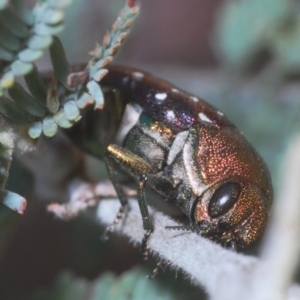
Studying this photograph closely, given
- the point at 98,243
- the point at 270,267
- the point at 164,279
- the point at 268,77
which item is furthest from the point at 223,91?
the point at 270,267

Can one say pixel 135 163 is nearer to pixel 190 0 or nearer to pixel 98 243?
pixel 98 243

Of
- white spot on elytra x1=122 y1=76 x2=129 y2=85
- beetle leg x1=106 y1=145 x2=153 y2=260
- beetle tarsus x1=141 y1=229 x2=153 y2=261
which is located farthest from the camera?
white spot on elytra x1=122 y1=76 x2=129 y2=85

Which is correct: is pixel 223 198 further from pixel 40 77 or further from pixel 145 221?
pixel 40 77

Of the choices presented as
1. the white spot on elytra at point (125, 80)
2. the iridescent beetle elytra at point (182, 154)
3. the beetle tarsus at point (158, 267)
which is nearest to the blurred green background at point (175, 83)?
the beetle tarsus at point (158, 267)

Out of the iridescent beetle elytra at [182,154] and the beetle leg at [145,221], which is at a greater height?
the iridescent beetle elytra at [182,154]

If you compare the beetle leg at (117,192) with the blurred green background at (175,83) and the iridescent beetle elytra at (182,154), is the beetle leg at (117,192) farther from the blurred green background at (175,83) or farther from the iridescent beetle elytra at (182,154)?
the blurred green background at (175,83)

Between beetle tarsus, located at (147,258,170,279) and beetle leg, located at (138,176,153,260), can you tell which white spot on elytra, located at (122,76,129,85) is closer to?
beetle leg, located at (138,176,153,260)

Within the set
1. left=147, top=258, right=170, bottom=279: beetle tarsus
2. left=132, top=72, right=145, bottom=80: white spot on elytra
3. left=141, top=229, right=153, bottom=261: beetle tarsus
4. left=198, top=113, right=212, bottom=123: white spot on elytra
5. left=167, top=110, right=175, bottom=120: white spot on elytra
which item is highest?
left=132, top=72, right=145, bottom=80: white spot on elytra

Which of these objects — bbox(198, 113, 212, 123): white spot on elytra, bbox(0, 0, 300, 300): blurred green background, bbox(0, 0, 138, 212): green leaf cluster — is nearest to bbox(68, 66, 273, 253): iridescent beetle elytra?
bbox(198, 113, 212, 123): white spot on elytra

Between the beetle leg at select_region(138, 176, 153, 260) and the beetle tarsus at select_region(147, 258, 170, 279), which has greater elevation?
the beetle leg at select_region(138, 176, 153, 260)
